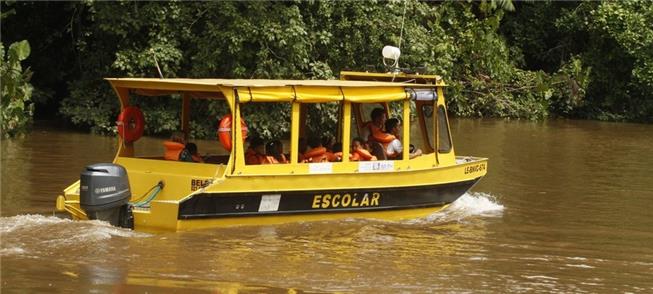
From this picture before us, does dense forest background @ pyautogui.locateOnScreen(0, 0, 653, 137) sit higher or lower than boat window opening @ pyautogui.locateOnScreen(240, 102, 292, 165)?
higher

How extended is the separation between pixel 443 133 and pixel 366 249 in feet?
9.30

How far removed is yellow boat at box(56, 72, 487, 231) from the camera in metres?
10.8

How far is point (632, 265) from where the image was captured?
35.3 ft

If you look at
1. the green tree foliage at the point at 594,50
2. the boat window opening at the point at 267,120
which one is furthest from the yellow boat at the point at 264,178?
the green tree foliage at the point at 594,50

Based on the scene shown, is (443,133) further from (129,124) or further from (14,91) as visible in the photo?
(14,91)

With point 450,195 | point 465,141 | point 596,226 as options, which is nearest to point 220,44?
point 465,141

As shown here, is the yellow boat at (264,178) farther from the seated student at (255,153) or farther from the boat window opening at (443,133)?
A: the seated student at (255,153)

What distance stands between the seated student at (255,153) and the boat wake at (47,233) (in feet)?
5.09

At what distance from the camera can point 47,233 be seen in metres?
10.5

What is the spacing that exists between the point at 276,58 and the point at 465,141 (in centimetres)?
450

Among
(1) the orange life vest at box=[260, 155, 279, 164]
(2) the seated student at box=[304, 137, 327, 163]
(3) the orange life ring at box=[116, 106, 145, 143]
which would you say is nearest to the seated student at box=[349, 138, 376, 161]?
(2) the seated student at box=[304, 137, 327, 163]

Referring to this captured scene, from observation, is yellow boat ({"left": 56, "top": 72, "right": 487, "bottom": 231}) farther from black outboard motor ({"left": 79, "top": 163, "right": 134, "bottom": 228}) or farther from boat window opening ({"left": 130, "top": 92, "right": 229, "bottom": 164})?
boat window opening ({"left": 130, "top": 92, "right": 229, "bottom": 164})

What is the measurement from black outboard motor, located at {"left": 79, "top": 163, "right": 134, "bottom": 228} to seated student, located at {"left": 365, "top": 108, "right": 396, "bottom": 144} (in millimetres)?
3400

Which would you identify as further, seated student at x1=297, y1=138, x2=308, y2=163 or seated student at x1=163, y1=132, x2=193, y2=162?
seated student at x1=297, y1=138, x2=308, y2=163
